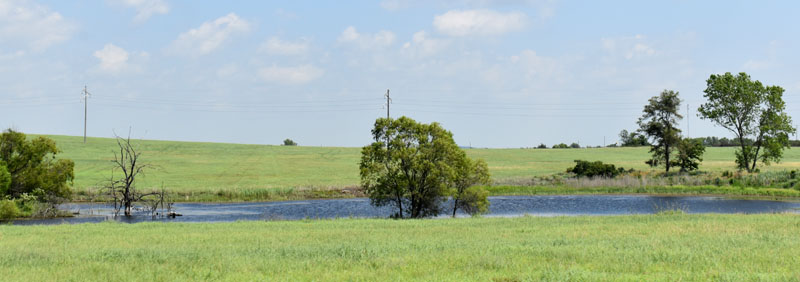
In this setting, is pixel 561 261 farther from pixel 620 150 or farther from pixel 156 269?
pixel 620 150

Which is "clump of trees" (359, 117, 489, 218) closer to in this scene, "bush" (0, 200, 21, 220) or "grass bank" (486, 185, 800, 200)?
"bush" (0, 200, 21, 220)

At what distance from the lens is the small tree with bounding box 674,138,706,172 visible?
234ft

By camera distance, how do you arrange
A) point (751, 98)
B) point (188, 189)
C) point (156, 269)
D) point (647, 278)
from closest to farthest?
point (647, 278) < point (156, 269) < point (188, 189) < point (751, 98)

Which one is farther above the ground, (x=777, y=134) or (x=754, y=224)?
(x=777, y=134)

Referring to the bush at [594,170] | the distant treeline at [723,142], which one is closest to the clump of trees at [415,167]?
the bush at [594,170]

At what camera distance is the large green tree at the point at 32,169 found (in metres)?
46.1

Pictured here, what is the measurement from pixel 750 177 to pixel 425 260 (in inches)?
2255

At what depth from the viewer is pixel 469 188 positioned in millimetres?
40375

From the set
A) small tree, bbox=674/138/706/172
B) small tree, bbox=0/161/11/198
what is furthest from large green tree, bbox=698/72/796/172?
small tree, bbox=0/161/11/198

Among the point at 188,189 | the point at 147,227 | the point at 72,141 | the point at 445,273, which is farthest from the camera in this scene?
the point at 72,141

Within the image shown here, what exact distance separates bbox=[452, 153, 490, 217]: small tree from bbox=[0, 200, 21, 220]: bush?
27.1 m

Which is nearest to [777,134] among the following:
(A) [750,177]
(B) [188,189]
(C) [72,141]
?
(A) [750,177]

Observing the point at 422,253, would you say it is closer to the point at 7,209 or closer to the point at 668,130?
the point at 7,209

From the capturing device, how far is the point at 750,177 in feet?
200
